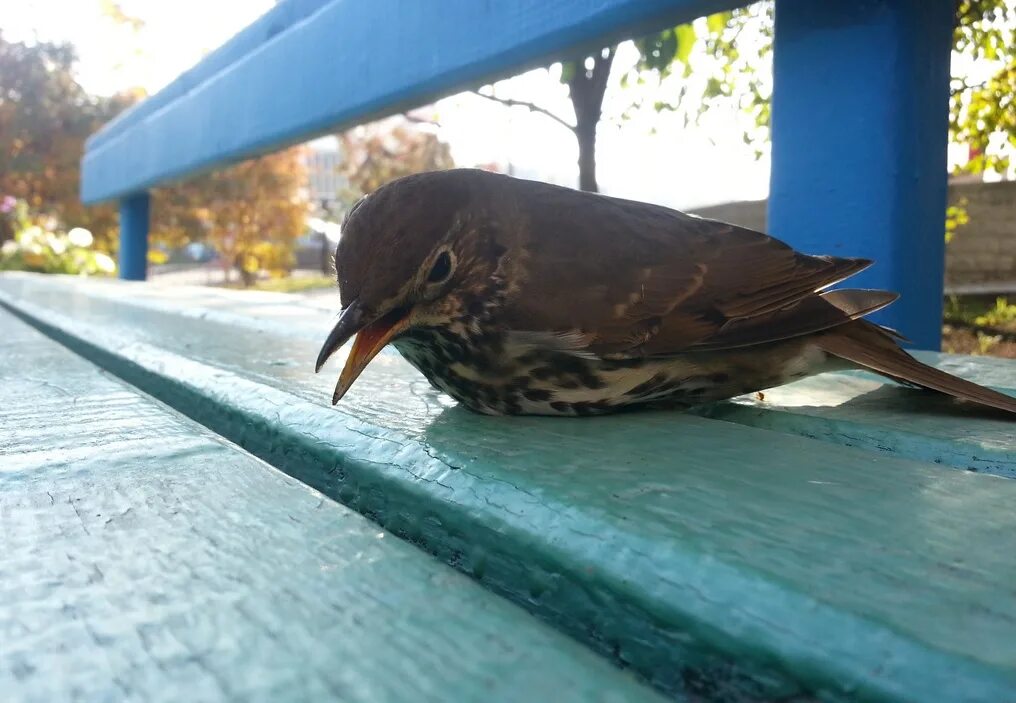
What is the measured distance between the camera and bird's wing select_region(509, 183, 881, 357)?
943 millimetres

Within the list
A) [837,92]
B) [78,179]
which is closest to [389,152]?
[78,179]

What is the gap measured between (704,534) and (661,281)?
54 centimetres

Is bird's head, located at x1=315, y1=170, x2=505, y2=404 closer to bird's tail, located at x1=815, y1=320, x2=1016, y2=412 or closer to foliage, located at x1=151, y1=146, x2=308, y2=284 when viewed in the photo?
bird's tail, located at x1=815, y1=320, x2=1016, y2=412

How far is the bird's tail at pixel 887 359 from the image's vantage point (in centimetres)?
99

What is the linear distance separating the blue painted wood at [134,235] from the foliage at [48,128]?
724cm

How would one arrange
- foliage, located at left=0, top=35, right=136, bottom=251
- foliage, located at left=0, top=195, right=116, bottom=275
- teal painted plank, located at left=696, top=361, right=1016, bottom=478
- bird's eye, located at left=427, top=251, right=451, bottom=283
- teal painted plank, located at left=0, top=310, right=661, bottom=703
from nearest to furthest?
teal painted plank, located at left=0, top=310, right=661, bottom=703 < teal painted plank, located at left=696, top=361, right=1016, bottom=478 < bird's eye, located at left=427, top=251, right=451, bottom=283 < foliage, located at left=0, top=195, right=116, bottom=275 < foliage, located at left=0, top=35, right=136, bottom=251

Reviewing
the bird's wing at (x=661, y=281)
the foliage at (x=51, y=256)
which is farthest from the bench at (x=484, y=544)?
the foliage at (x=51, y=256)

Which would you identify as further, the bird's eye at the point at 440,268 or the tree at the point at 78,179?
the tree at the point at 78,179

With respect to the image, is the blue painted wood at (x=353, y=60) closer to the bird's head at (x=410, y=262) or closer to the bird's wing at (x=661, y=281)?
the bird's wing at (x=661, y=281)

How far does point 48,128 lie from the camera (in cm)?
1312

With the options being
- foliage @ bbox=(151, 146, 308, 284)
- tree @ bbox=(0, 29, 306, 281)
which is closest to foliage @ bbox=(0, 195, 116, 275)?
tree @ bbox=(0, 29, 306, 281)

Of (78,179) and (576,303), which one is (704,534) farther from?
(78,179)

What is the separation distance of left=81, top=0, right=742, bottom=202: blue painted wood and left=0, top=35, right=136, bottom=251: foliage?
9709mm

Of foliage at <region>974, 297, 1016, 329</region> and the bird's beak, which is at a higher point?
foliage at <region>974, 297, 1016, 329</region>
